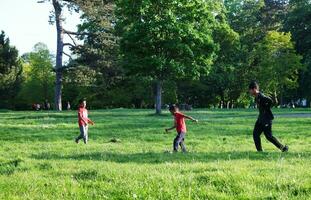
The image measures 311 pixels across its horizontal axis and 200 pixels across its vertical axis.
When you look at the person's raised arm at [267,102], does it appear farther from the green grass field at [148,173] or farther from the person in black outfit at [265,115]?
the green grass field at [148,173]

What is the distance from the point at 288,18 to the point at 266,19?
877 cm

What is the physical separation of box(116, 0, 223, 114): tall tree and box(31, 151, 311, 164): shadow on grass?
25341 mm

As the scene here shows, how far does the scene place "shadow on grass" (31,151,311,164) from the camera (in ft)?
40.0

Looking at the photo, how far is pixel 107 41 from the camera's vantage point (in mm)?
50781

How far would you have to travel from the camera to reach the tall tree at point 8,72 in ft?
251

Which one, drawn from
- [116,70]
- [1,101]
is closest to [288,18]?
[116,70]

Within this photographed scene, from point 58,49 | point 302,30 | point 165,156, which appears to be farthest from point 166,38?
point 302,30

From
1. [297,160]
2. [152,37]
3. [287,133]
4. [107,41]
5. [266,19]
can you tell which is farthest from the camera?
[266,19]

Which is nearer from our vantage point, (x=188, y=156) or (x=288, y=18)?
(x=188, y=156)

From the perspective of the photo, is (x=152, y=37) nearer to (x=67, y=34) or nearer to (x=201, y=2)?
(x=201, y=2)

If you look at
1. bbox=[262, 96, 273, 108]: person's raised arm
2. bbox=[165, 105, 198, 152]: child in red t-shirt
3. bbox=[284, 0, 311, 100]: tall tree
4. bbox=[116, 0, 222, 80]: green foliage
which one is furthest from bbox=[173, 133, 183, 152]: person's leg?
bbox=[284, 0, 311, 100]: tall tree

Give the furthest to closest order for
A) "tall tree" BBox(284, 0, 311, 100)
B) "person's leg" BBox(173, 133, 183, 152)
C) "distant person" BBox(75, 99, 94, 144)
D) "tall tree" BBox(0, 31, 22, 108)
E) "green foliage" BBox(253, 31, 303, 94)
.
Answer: "tall tree" BBox(0, 31, 22, 108), "tall tree" BBox(284, 0, 311, 100), "green foliage" BBox(253, 31, 303, 94), "distant person" BBox(75, 99, 94, 144), "person's leg" BBox(173, 133, 183, 152)

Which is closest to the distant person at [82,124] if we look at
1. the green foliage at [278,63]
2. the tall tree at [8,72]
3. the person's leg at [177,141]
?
the person's leg at [177,141]

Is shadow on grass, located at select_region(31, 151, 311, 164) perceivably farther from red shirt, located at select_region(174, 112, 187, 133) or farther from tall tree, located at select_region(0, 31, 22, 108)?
tall tree, located at select_region(0, 31, 22, 108)
